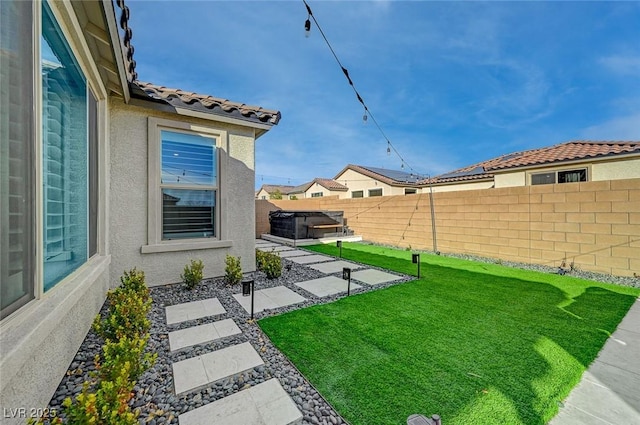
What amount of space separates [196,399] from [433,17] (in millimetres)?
9556

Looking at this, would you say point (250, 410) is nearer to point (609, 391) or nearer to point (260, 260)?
point (609, 391)

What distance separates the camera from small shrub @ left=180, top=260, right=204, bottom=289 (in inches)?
186

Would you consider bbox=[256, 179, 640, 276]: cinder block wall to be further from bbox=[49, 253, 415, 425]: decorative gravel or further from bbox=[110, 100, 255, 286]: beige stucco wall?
bbox=[49, 253, 415, 425]: decorative gravel

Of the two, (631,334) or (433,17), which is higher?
(433,17)

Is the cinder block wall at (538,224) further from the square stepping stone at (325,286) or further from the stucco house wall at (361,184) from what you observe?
the stucco house wall at (361,184)

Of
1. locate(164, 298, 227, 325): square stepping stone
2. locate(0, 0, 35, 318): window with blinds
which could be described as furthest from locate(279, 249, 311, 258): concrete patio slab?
locate(0, 0, 35, 318): window with blinds

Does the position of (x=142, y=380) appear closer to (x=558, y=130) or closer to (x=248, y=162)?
(x=248, y=162)

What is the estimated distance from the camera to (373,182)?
2120 centimetres

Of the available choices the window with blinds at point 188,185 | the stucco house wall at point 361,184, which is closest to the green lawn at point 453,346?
the window with blinds at point 188,185

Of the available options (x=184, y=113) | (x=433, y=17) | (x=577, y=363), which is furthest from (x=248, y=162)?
(x=433, y=17)

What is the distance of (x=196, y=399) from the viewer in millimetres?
2143

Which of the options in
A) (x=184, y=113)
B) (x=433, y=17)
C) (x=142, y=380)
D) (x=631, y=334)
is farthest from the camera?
(x=433, y=17)

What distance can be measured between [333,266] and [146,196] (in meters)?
4.70

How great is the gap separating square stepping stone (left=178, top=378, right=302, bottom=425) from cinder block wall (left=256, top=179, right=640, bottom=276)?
7921mm
